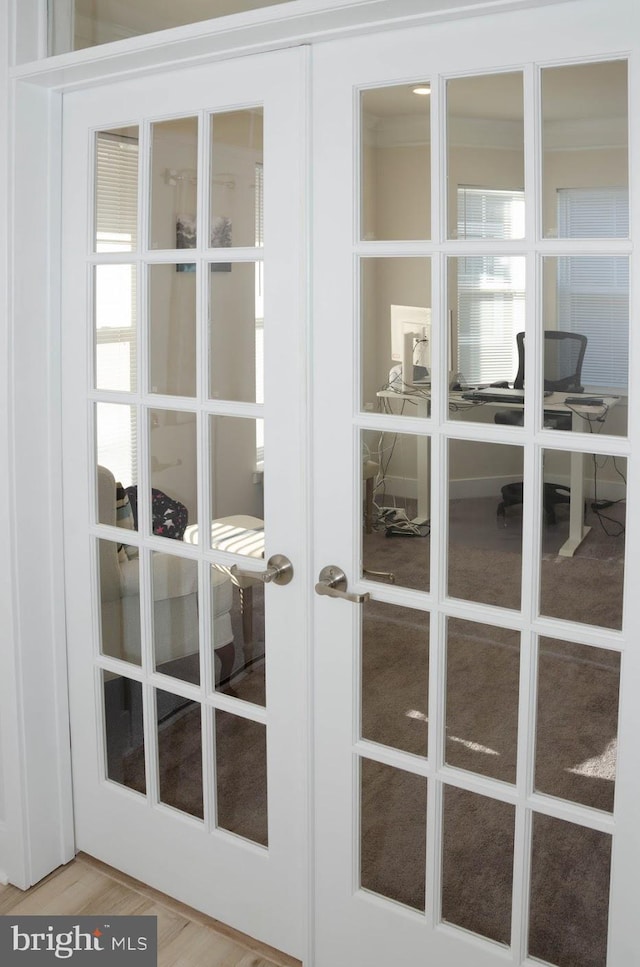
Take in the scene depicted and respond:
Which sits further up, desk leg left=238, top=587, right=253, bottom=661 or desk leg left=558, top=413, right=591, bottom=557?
desk leg left=558, top=413, right=591, bottom=557

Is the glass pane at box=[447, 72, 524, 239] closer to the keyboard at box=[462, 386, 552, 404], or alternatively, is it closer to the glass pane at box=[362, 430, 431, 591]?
the keyboard at box=[462, 386, 552, 404]

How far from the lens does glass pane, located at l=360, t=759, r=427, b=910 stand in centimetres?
191

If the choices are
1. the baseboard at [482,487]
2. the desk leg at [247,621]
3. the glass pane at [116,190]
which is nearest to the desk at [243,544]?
the desk leg at [247,621]

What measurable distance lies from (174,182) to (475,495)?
97 centimetres

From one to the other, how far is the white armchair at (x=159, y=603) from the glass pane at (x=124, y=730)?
82mm

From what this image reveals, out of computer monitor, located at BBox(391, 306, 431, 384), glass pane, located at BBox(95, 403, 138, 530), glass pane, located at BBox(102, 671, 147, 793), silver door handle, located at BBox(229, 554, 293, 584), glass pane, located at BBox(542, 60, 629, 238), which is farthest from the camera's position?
glass pane, located at BBox(102, 671, 147, 793)

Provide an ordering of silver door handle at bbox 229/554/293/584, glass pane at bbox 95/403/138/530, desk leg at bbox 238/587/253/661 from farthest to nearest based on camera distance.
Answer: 1. glass pane at bbox 95/403/138/530
2. desk leg at bbox 238/587/253/661
3. silver door handle at bbox 229/554/293/584

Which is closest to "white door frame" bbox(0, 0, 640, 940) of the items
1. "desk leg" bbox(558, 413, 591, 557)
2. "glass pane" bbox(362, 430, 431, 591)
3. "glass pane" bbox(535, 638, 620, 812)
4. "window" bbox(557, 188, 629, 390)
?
"window" bbox(557, 188, 629, 390)

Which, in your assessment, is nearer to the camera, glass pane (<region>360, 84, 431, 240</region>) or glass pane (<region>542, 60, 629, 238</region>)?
glass pane (<region>542, 60, 629, 238</region>)

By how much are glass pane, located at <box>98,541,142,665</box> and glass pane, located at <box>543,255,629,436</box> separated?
115 cm

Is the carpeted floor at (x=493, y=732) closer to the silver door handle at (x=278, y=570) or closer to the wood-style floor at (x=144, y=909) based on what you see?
the silver door handle at (x=278, y=570)

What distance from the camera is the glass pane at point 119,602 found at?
2291 mm

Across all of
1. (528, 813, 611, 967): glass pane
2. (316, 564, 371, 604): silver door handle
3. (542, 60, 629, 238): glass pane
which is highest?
(542, 60, 629, 238): glass pane

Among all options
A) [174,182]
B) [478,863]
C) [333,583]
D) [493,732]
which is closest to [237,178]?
[174,182]
